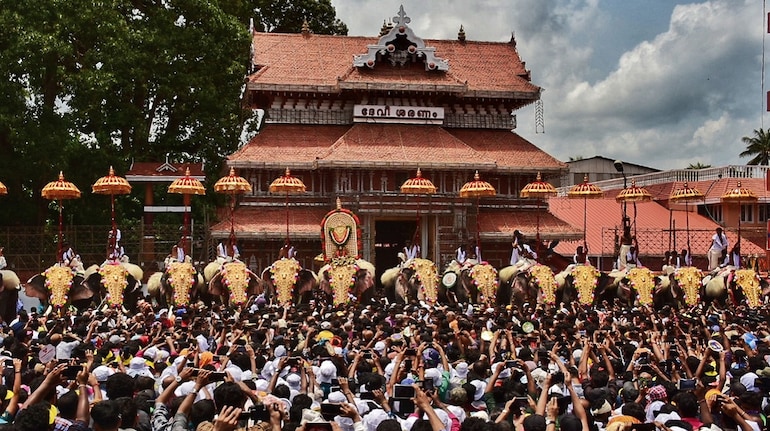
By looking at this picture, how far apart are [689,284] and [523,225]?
31.9 feet

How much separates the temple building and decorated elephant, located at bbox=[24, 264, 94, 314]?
27.0 ft

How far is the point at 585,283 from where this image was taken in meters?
23.3

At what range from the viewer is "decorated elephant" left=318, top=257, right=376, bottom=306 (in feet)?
75.9

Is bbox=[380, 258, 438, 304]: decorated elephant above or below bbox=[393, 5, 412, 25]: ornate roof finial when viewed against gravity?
below

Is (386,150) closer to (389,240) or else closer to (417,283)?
(389,240)


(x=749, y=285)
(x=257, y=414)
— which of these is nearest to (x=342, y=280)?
(x=749, y=285)

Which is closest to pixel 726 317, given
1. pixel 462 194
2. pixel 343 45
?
pixel 462 194

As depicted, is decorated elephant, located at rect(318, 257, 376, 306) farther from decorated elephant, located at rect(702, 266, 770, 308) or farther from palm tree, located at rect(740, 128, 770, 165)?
palm tree, located at rect(740, 128, 770, 165)

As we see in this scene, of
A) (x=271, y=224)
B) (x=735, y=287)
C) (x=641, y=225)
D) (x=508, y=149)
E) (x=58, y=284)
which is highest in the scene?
(x=508, y=149)

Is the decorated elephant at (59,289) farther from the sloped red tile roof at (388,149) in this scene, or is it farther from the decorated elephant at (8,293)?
the sloped red tile roof at (388,149)

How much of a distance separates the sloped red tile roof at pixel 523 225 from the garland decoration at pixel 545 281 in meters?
7.46

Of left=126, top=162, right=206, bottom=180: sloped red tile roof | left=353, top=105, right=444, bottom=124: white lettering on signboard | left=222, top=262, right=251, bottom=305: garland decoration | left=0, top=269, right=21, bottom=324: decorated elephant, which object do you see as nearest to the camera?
left=0, top=269, right=21, bottom=324: decorated elephant

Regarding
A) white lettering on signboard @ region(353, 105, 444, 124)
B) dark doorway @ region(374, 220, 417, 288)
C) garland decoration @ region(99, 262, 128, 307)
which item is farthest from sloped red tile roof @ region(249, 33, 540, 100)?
garland decoration @ region(99, 262, 128, 307)

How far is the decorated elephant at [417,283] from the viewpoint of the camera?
2353 centimetres
